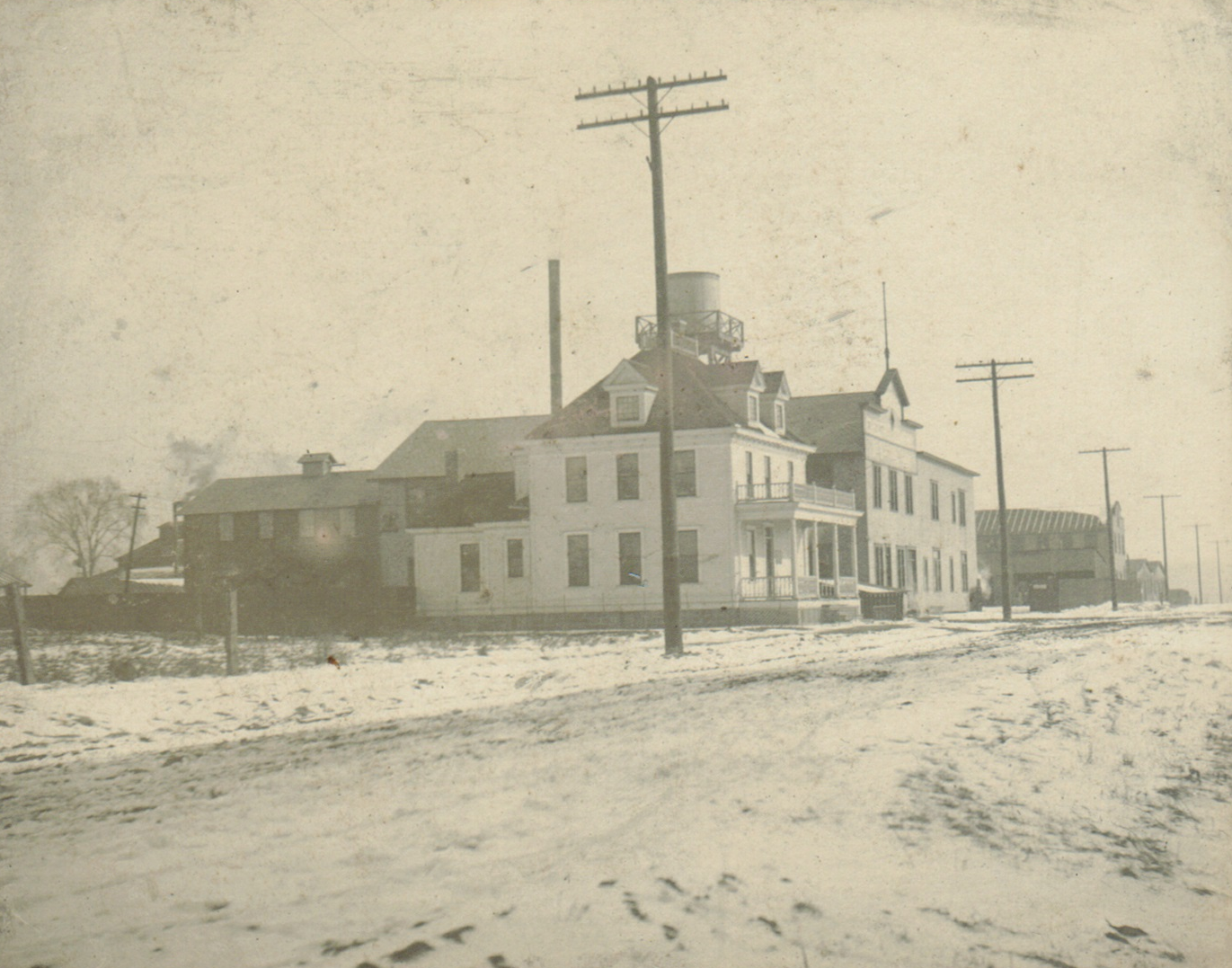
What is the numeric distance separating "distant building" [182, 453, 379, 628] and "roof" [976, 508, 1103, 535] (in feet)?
133

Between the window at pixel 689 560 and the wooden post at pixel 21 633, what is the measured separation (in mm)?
18138

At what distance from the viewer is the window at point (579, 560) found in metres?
29.8

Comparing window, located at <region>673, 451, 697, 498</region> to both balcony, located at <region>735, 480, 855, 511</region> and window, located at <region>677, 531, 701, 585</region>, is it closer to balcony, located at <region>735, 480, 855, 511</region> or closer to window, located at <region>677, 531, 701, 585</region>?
window, located at <region>677, 531, 701, 585</region>

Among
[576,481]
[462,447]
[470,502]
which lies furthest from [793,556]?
[462,447]

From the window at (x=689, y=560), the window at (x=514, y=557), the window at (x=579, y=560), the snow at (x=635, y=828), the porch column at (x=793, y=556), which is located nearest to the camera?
the snow at (x=635, y=828)

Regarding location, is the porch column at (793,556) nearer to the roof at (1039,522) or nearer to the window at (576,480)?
the window at (576,480)

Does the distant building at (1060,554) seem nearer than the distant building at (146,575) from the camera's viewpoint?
No

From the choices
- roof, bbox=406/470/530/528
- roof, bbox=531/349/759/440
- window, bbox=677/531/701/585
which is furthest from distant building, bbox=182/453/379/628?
window, bbox=677/531/701/585

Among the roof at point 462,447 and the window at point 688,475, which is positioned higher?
the roof at point 462,447

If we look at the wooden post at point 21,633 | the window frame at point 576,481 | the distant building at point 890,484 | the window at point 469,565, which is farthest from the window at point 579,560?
the wooden post at point 21,633

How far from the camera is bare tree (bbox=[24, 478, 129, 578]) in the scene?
927 cm

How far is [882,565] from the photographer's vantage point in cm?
3847

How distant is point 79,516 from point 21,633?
3.13 meters

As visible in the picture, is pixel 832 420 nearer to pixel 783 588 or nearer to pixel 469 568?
pixel 783 588
